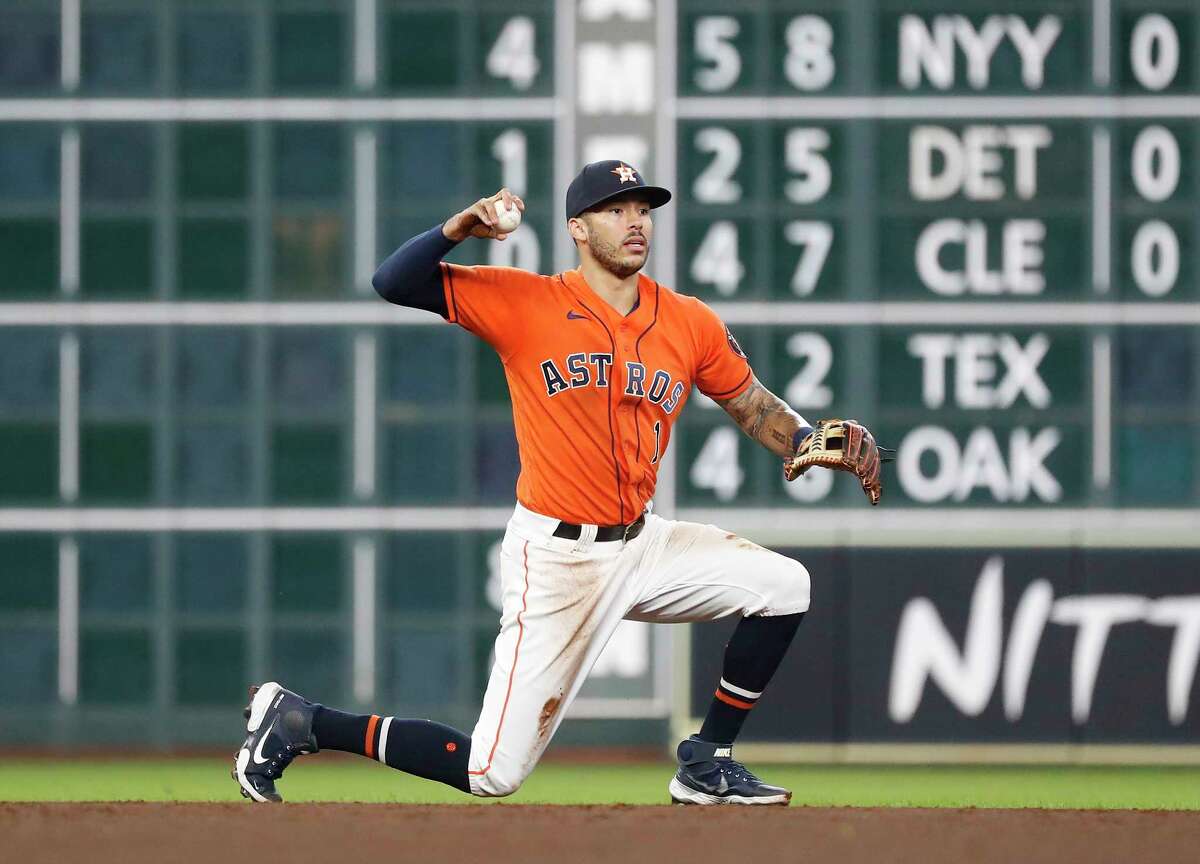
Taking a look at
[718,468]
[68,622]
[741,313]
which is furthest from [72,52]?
[718,468]

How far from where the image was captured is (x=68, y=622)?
841 cm

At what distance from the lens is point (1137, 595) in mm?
8227

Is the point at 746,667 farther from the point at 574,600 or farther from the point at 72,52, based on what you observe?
the point at 72,52

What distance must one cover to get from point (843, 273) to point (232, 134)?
2.73 meters

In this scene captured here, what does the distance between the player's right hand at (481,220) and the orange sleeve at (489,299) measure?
0.22 meters

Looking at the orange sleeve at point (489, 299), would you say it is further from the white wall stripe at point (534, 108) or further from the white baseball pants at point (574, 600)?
the white wall stripe at point (534, 108)

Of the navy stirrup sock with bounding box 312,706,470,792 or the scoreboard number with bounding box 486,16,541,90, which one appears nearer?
the navy stirrup sock with bounding box 312,706,470,792

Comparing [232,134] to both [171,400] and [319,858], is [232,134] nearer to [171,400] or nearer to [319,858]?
[171,400]

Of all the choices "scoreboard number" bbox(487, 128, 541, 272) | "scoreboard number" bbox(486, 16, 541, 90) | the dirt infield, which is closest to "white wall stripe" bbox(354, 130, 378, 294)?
"scoreboard number" bbox(487, 128, 541, 272)

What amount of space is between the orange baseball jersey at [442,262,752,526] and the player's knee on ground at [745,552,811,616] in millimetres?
391

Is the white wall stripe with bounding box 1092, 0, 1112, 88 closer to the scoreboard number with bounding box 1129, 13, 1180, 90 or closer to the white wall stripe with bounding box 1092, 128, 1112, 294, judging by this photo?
the scoreboard number with bounding box 1129, 13, 1180, 90

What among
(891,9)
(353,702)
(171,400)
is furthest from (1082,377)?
(171,400)

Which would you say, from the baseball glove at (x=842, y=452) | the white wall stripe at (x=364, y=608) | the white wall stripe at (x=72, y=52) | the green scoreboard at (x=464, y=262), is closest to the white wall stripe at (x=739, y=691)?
the baseball glove at (x=842, y=452)

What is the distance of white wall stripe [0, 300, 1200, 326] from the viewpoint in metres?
8.34
